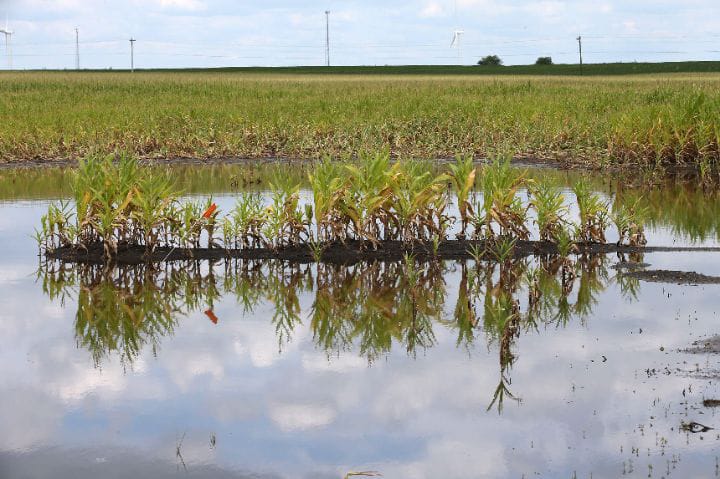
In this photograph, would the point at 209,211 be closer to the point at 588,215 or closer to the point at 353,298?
the point at 353,298

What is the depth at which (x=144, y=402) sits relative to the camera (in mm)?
8555

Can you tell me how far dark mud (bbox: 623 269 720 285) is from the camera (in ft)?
41.1

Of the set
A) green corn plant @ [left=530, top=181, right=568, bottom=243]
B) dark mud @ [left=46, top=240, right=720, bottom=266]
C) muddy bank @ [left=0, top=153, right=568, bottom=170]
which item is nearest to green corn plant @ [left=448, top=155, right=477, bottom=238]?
dark mud @ [left=46, top=240, right=720, bottom=266]

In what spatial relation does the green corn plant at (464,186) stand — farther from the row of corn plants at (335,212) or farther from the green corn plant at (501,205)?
the green corn plant at (501,205)

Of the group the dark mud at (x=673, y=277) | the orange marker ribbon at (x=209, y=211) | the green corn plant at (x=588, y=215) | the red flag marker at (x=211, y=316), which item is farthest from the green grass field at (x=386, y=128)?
the red flag marker at (x=211, y=316)

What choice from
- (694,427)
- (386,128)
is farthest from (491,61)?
(694,427)

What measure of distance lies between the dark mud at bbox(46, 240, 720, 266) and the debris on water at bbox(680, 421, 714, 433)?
657cm

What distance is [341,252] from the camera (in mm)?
14211

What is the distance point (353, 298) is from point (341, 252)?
2.11m

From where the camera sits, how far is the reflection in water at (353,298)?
34.5ft

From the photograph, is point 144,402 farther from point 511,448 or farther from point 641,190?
point 641,190

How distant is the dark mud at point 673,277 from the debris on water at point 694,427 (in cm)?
510

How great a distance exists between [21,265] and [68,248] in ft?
2.16

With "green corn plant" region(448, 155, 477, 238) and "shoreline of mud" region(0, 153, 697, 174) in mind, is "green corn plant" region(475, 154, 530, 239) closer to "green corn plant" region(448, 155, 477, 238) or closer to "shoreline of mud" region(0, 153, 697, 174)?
"green corn plant" region(448, 155, 477, 238)
